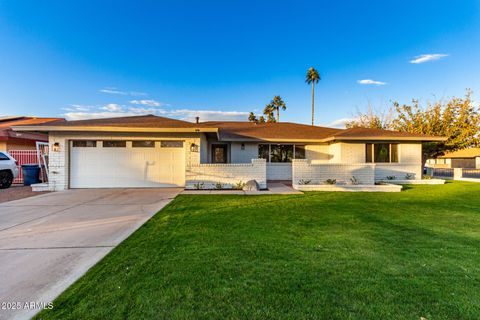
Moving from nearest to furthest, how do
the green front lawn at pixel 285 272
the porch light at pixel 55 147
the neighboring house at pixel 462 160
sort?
the green front lawn at pixel 285 272 → the porch light at pixel 55 147 → the neighboring house at pixel 462 160

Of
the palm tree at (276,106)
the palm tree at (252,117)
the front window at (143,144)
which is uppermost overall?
the palm tree at (276,106)

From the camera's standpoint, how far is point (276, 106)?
3712 centimetres

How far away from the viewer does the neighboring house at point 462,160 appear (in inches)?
1612

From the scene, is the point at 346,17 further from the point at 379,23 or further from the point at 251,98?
the point at 251,98

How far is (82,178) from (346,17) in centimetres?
1778

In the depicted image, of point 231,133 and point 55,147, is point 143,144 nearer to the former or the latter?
point 55,147

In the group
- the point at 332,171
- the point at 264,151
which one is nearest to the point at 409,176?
the point at 332,171

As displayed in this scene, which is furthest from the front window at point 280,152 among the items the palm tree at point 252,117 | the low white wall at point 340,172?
the palm tree at point 252,117

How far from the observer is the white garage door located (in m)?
10.5

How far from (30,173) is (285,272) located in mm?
14472

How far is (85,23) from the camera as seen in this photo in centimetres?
1231

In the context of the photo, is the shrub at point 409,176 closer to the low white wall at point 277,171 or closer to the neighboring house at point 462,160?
the low white wall at point 277,171

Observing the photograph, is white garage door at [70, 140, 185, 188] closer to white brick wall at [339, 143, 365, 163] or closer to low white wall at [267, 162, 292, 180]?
low white wall at [267, 162, 292, 180]

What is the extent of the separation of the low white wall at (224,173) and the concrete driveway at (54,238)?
2.37 m
